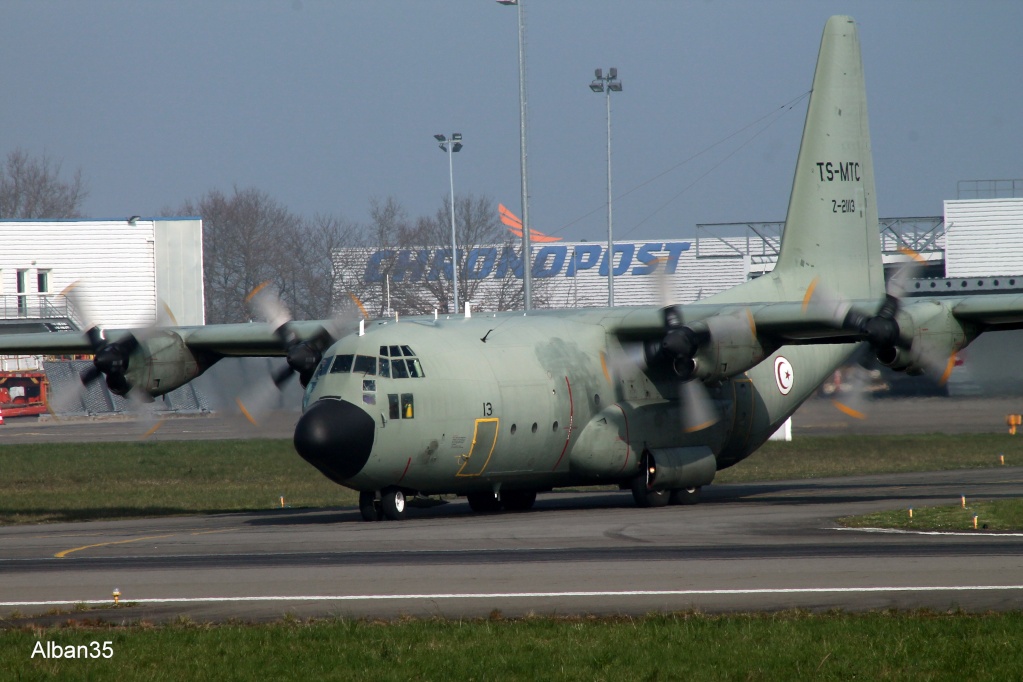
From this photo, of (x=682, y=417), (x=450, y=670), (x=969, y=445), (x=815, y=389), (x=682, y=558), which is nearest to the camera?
(x=450, y=670)

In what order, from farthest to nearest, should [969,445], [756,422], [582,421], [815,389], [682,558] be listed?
[969,445] < [815,389] < [756,422] < [582,421] < [682,558]

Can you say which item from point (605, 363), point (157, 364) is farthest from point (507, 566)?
point (157, 364)

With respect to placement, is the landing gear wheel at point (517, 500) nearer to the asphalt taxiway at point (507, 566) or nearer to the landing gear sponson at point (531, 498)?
the landing gear sponson at point (531, 498)

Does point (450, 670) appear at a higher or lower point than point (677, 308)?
lower

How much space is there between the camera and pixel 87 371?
26172 mm

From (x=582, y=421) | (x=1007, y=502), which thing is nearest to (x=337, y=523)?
(x=582, y=421)

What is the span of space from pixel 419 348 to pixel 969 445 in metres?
27.7

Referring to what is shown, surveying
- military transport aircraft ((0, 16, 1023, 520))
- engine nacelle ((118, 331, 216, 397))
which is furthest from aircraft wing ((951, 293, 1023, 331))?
engine nacelle ((118, 331, 216, 397))

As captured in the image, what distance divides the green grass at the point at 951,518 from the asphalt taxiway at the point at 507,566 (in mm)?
665

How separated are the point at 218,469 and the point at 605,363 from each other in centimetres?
1833

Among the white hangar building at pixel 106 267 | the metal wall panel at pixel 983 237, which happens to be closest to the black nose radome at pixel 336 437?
the white hangar building at pixel 106 267

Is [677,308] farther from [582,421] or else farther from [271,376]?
[271,376]

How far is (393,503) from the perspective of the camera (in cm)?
2148

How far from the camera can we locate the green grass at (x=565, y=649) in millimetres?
9797
